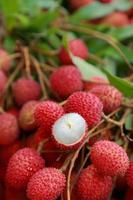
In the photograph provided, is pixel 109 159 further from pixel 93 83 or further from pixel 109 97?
pixel 93 83

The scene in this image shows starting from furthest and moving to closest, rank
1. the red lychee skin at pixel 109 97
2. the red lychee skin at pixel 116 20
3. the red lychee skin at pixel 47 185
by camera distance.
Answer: the red lychee skin at pixel 116 20 → the red lychee skin at pixel 109 97 → the red lychee skin at pixel 47 185

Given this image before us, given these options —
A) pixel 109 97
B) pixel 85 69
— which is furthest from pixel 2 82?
pixel 109 97

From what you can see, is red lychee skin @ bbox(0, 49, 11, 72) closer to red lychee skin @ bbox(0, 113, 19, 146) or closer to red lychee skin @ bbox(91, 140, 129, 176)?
red lychee skin @ bbox(0, 113, 19, 146)

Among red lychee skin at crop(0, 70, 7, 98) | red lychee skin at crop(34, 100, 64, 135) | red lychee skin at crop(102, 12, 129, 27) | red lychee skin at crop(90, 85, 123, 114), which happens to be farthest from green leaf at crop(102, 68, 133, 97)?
red lychee skin at crop(102, 12, 129, 27)

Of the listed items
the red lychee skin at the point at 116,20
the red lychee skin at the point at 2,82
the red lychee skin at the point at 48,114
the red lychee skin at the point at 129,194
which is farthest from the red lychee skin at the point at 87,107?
the red lychee skin at the point at 116,20

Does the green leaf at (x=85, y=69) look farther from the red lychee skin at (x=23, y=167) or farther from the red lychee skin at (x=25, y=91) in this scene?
the red lychee skin at (x=23, y=167)

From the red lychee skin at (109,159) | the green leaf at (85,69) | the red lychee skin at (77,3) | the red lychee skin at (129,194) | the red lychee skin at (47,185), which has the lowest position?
the red lychee skin at (129,194)
